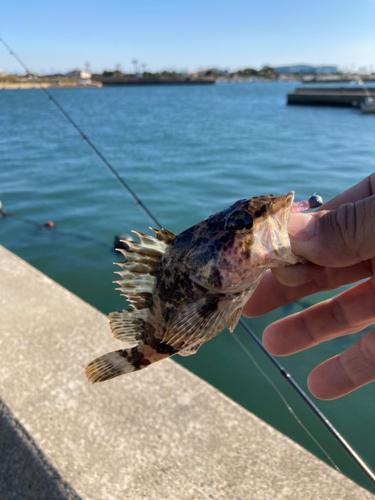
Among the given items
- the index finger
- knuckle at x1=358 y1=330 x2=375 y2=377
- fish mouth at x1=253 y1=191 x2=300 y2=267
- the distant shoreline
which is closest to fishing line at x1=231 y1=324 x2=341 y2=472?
knuckle at x1=358 y1=330 x2=375 y2=377

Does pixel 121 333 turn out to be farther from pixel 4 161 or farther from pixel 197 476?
pixel 4 161

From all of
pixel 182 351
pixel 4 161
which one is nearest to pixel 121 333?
pixel 182 351

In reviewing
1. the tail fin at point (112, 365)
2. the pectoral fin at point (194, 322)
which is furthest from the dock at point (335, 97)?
the tail fin at point (112, 365)

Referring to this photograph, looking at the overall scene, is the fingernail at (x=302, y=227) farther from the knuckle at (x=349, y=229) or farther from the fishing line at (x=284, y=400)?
the fishing line at (x=284, y=400)

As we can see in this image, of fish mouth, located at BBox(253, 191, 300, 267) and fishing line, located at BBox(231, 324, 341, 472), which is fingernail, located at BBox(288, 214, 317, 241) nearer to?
fish mouth, located at BBox(253, 191, 300, 267)

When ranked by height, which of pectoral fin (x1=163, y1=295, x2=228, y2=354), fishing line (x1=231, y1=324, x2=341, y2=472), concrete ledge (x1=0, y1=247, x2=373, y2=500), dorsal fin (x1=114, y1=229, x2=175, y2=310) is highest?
dorsal fin (x1=114, y1=229, x2=175, y2=310)

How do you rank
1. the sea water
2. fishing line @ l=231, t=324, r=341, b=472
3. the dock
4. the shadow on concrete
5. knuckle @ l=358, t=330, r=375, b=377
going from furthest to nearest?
the dock < the sea water < fishing line @ l=231, t=324, r=341, b=472 < the shadow on concrete < knuckle @ l=358, t=330, r=375, b=377

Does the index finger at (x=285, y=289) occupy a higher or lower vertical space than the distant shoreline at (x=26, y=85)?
lower

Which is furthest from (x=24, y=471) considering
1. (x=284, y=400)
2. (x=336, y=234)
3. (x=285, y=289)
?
(x=284, y=400)
